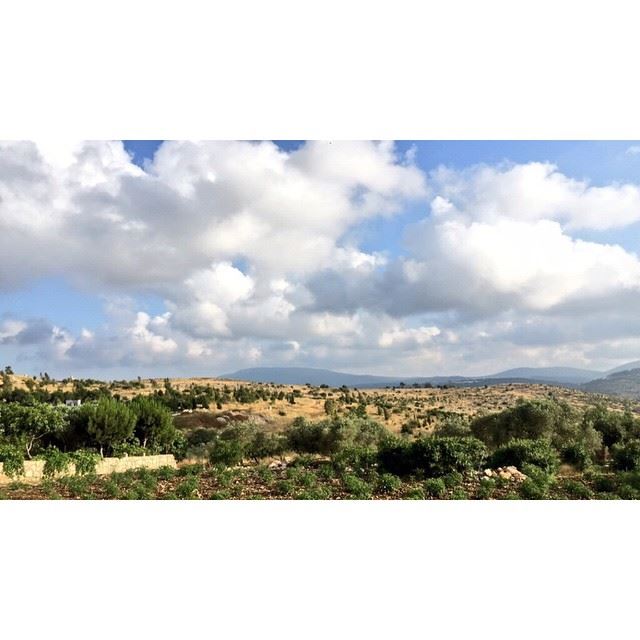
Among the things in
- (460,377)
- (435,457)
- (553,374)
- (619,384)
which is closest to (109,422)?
(435,457)

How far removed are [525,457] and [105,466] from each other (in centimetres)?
855

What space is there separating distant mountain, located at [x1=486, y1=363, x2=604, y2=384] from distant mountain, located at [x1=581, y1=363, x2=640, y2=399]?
69 centimetres

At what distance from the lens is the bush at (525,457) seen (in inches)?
406

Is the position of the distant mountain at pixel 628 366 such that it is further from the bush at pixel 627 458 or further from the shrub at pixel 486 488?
the shrub at pixel 486 488

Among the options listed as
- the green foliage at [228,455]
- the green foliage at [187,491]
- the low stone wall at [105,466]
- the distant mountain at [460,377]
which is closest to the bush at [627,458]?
the distant mountain at [460,377]

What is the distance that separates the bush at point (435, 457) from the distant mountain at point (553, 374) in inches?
108

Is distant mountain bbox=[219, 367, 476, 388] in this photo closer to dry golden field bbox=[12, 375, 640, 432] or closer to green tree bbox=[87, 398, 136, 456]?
dry golden field bbox=[12, 375, 640, 432]

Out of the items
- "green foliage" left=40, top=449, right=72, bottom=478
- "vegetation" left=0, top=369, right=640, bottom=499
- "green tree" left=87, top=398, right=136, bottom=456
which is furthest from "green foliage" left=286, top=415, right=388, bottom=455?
"green foliage" left=40, top=449, right=72, bottom=478

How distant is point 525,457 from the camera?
409 inches

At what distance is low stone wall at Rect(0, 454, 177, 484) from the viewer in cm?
1031

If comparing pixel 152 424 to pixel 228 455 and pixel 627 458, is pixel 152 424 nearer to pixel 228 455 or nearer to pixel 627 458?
pixel 228 455
